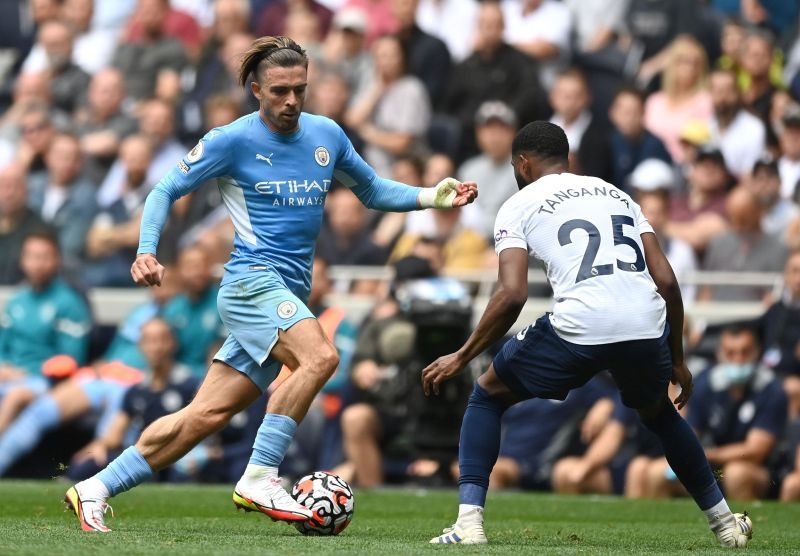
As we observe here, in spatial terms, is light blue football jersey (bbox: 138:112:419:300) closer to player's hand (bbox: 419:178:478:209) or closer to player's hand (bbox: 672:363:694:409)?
player's hand (bbox: 419:178:478:209)

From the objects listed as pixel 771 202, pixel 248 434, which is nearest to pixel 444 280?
pixel 248 434

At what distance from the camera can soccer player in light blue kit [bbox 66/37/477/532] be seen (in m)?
8.08

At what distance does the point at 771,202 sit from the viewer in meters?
14.8

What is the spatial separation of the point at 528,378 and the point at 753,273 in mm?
7357

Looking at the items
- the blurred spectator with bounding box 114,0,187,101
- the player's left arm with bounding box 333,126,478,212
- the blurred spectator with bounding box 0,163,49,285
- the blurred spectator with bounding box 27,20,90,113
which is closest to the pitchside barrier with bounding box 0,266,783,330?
the blurred spectator with bounding box 0,163,49,285

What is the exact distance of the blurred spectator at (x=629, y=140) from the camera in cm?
1586

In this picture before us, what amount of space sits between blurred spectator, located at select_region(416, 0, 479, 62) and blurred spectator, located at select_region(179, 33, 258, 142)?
220 centimetres

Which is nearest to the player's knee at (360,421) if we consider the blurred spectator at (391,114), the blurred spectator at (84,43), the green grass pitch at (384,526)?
the green grass pitch at (384,526)

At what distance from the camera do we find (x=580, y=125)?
1639cm

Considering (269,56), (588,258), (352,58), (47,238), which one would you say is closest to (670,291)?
(588,258)

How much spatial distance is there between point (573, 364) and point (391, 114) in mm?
10121

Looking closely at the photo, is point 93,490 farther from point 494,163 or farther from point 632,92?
point 632,92

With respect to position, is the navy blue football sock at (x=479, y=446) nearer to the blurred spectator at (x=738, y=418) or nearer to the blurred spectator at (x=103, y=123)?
the blurred spectator at (x=738, y=418)

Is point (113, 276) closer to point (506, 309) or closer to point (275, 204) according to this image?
point (275, 204)
